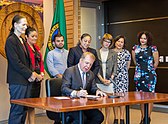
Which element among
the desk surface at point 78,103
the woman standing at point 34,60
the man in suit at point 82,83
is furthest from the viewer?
the woman standing at point 34,60

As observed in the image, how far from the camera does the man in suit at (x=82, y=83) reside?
11.0 feet

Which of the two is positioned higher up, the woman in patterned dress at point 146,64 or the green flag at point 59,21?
the green flag at point 59,21

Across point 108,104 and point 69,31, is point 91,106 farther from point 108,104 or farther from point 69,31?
point 69,31

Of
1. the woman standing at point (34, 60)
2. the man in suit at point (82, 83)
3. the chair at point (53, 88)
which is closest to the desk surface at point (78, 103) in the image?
the man in suit at point (82, 83)

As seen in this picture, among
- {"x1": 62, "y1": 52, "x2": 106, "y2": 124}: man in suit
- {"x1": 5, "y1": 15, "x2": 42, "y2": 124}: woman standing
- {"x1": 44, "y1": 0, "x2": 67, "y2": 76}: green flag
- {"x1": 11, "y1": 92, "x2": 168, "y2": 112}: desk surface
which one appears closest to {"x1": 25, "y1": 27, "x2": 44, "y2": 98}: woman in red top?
{"x1": 5, "y1": 15, "x2": 42, "y2": 124}: woman standing

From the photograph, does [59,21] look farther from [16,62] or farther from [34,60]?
[16,62]

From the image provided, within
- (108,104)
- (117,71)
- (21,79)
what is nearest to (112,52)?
(117,71)

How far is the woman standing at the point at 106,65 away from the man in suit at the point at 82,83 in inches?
52.9

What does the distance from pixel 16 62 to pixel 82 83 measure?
833mm

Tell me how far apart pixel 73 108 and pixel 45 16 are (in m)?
3.66

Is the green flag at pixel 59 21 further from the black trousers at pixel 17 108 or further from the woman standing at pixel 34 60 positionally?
the black trousers at pixel 17 108

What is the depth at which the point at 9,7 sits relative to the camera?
480 centimetres

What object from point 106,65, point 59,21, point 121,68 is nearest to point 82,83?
point 106,65

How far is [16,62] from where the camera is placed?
376cm
